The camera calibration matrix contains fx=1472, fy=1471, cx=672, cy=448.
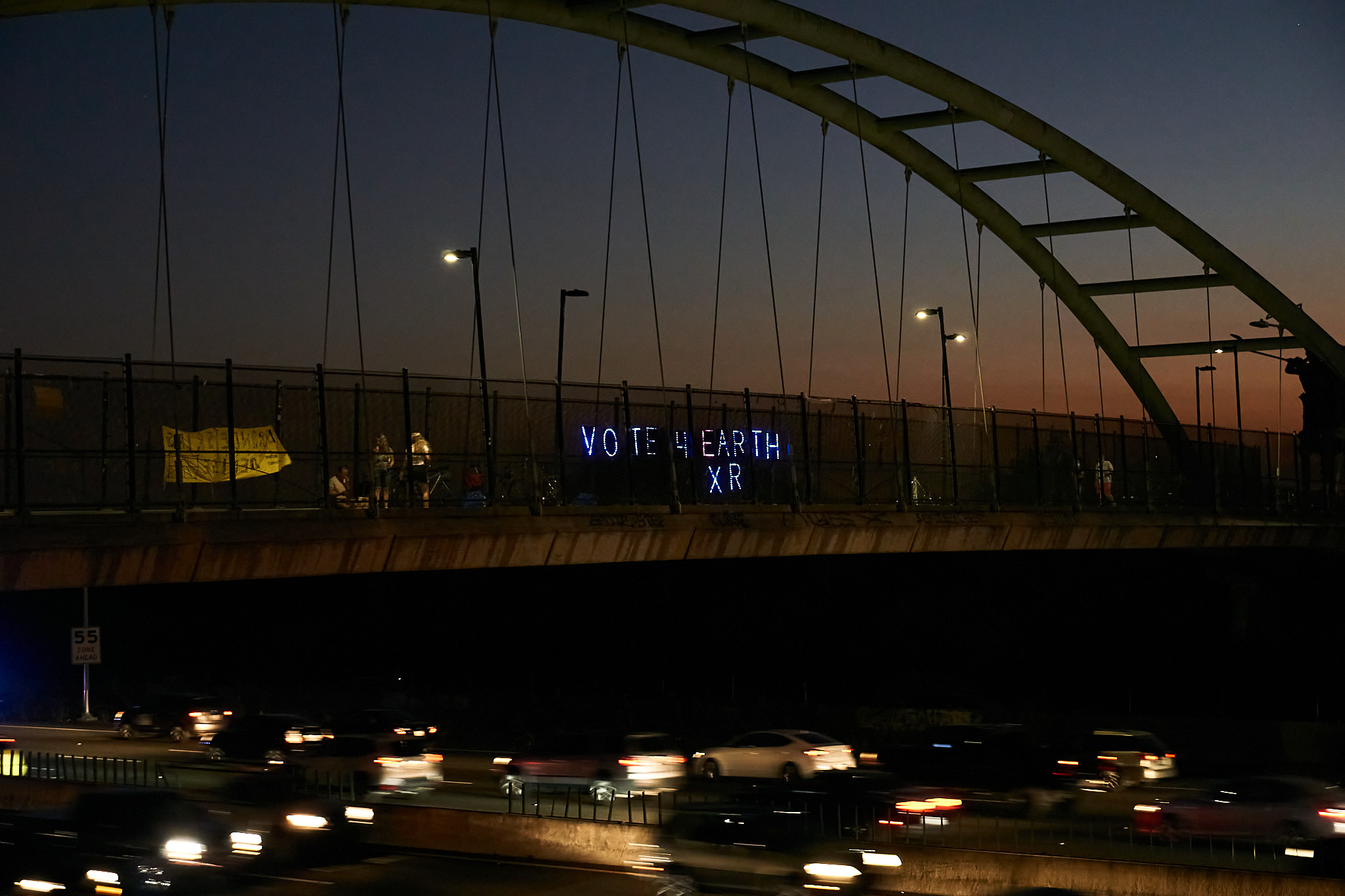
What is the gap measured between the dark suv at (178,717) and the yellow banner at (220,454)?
17039 millimetres

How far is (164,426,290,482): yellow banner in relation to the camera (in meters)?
22.5

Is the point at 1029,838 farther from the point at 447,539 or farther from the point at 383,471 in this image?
the point at 383,471

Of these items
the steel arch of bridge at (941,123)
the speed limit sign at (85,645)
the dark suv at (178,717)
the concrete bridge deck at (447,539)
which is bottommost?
the dark suv at (178,717)

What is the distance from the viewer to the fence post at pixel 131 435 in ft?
70.6

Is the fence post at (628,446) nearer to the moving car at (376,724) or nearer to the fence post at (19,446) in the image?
the moving car at (376,724)

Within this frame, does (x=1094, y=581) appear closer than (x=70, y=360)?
No

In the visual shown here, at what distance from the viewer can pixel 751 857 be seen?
1450 centimetres

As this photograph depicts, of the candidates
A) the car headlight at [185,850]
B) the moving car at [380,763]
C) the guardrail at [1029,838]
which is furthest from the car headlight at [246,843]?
the moving car at [380,763]

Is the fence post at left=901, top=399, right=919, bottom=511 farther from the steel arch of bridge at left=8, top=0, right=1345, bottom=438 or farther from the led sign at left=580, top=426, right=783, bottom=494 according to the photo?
the steel arch of bridge at left=8, top=0, right=1345, bottom=438

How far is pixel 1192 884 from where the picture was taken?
1577 cm

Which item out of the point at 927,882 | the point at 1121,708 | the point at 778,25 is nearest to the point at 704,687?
the point at 1121,708

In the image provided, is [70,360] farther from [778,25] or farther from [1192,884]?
[778,25]

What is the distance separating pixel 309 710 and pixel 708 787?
3045cm

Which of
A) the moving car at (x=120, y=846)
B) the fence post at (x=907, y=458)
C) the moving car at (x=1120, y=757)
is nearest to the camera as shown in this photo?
the moving car at (x=120, y=846)
